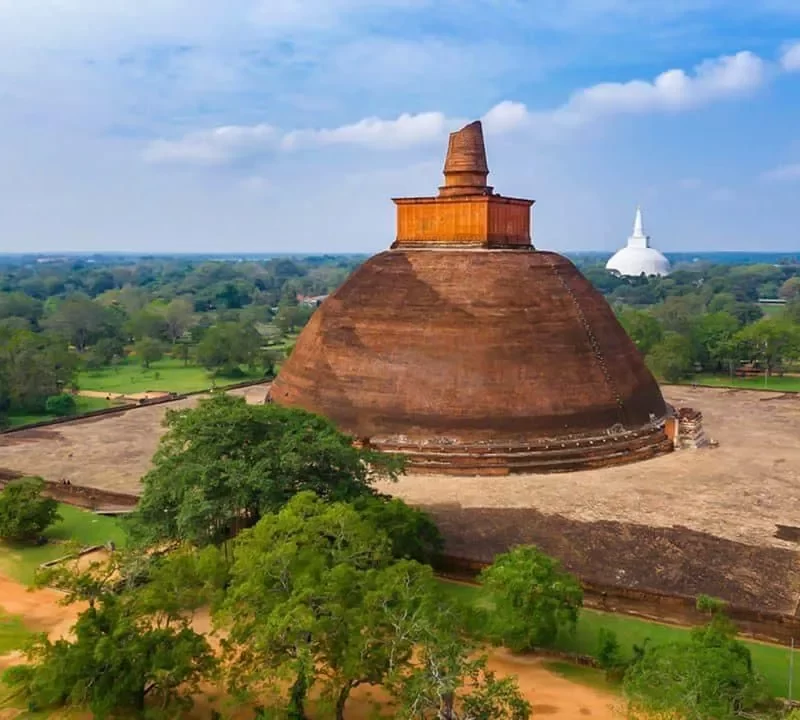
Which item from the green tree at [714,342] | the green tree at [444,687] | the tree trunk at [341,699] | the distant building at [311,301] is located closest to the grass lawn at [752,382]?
the green tree at [714,342]

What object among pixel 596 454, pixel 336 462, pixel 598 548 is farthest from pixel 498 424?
pixel 336 462

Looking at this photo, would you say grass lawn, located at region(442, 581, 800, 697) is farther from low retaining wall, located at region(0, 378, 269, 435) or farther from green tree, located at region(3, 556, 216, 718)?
low retaining wall, located at region(0, 378, 269, 435)

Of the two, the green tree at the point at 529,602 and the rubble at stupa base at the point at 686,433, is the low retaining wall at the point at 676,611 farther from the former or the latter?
the rubble at stupa base at the point at 686,433

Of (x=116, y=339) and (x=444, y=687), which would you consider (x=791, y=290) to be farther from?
(x=444, y=687)

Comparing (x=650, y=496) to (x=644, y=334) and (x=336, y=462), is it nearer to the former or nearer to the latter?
(x=336, y=462)

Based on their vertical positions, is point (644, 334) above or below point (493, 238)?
below
